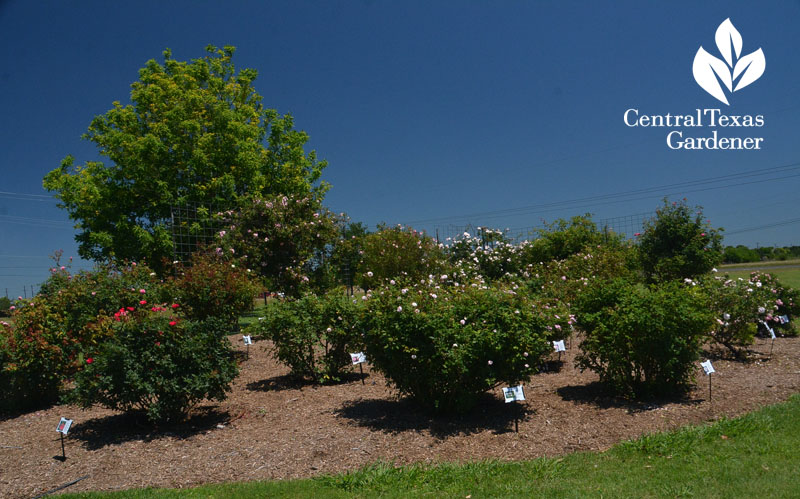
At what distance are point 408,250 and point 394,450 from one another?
410 inches

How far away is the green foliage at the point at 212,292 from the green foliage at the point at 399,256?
17.1ft

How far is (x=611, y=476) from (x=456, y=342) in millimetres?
1881

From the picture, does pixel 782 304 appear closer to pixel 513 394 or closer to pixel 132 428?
pixel 513 394

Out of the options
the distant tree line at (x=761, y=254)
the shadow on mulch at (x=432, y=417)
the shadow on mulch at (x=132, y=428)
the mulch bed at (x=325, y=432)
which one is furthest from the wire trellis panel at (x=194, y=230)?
the distant tree line at (x=761, y=254)

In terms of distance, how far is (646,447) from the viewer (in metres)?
4.71

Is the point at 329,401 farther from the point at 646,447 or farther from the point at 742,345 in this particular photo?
the point at 742,345

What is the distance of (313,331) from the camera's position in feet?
24.8

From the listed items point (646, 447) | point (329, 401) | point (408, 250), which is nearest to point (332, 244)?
point (408, 250)

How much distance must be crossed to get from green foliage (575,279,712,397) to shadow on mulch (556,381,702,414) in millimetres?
136

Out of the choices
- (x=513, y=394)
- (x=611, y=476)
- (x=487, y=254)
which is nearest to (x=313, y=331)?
(x=513, y=394)

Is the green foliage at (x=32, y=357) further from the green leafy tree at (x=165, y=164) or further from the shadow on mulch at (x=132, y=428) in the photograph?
the green leafy tree at (x=165, y=164)

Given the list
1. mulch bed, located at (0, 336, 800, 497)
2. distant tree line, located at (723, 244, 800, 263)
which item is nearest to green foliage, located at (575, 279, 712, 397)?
mulch bed, located at (0, 336, 800, 497)

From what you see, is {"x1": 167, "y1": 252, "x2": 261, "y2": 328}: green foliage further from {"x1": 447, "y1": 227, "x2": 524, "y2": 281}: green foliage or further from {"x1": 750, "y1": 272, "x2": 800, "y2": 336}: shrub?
{"x1": 750, "y1": 272, "x2": 800, "y2": 336}: shrub

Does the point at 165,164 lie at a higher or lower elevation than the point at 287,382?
higher
